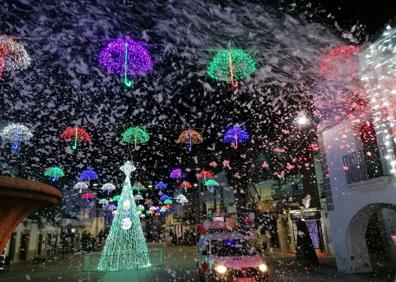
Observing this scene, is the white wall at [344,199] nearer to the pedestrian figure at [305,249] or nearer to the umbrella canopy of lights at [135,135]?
the pedestrian figure at [305,249]

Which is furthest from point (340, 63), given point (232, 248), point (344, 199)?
point (232, 248)

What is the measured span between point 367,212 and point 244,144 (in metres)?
19.3

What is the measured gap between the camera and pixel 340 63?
1384cm

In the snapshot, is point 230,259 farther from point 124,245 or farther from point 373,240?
point 373,240

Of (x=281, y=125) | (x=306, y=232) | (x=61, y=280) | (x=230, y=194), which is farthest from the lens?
(x=230, y=194)

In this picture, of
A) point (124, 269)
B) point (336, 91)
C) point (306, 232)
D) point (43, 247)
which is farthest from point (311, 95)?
point (43, 247)

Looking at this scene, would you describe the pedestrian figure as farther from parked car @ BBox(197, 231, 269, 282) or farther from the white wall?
parked car @ BBox(197, 231, 269, 282)

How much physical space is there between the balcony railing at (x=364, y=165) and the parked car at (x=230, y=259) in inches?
205

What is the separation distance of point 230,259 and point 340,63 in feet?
30.5

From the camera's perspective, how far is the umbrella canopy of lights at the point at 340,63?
12625 millimetres

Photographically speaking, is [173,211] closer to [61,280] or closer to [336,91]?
[61,280]

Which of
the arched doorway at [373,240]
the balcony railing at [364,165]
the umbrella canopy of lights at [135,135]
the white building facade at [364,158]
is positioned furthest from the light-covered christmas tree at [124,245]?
the balcony railing at [364,165]

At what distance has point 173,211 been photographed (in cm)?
7388

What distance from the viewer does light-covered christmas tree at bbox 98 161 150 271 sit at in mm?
19469
